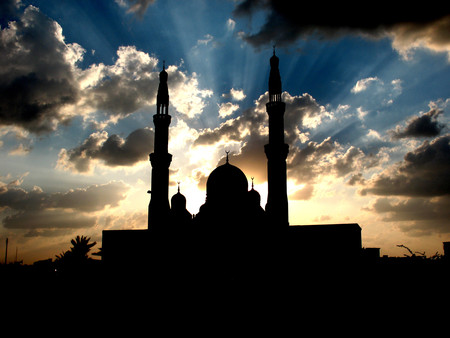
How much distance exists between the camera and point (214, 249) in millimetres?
31672

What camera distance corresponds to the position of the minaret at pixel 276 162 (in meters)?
30.2

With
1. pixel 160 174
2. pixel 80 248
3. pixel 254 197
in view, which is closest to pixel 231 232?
pixel 254 197

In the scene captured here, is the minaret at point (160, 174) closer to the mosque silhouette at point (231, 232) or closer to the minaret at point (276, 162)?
the mosque silhouette at point (231, 232)

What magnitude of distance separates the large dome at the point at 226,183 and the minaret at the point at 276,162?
11.7 ft

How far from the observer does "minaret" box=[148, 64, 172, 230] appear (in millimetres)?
34250

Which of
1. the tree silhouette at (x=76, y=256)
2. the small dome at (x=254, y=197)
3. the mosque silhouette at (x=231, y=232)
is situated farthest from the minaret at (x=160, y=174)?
the tree silhouette at (x=76, y=256)

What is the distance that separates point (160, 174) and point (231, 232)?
339 inches

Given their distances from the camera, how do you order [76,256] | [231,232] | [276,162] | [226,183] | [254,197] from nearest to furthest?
[76,256]
[276,162]
[231,232]
[226,183]
[254,197]

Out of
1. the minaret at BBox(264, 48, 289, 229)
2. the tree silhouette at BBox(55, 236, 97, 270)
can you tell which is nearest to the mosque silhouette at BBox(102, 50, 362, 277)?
the minaret at BBox(264, 48, 289, 229)

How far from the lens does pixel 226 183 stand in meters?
33.9

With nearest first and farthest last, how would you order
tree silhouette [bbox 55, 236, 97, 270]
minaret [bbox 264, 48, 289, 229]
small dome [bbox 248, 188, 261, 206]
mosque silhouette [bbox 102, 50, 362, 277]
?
1. tree silhouette [bbox 55, 236, 97, 270]
2. mosque silhouette [bbox 102, 50, 362, 277]
3. minaret [bbox 264, 48, 289, 229]
4. small dome [bbox 248, 188, 261, 206]

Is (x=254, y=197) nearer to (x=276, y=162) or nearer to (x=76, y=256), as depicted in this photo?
(x=276, y=162)

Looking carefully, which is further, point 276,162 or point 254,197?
point 254,197

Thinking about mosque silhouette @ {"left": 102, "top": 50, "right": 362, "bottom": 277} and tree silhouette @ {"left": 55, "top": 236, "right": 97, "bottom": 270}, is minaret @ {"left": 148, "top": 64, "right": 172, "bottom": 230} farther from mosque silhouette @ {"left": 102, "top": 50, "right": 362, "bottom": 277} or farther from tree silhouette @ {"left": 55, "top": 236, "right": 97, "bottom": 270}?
tree silhouette @ {"left": 55, "top": 236, "right": 97, "bottom": 270}
